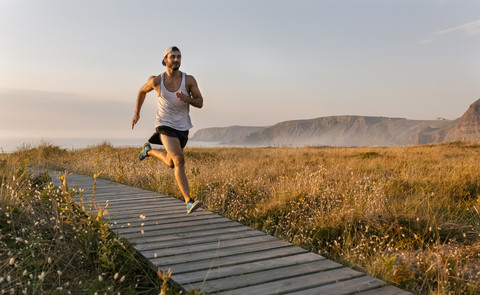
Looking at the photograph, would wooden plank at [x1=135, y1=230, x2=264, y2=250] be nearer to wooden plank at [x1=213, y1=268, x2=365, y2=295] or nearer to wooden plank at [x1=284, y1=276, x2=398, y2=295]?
wooden plank at [x1=213, y1=268, x2=365, y2=295]

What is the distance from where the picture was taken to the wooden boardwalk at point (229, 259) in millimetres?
3037

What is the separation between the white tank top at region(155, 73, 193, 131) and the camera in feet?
17.5

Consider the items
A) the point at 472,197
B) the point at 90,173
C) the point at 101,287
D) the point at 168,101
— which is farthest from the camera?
the point at 90,173

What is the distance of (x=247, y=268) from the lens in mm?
3396

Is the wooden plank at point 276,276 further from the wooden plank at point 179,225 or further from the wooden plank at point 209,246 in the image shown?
the wooden plank at point 179,225

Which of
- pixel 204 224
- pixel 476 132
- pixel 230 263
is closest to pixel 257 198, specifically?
pixel 204 224

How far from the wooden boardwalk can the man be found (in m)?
0.63

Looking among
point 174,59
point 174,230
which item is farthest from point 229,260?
point 174,59

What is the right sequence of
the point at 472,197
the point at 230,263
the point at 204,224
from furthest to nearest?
the point at 472,197
the point at 204,224
the point at 230,263

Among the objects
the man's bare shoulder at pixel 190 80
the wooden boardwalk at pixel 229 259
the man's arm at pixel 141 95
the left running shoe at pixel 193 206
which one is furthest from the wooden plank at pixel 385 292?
the man's arm at pixel 141 95

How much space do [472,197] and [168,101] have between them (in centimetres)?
663

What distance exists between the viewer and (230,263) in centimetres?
351

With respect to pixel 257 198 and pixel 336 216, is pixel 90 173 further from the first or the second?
pixel 336 216

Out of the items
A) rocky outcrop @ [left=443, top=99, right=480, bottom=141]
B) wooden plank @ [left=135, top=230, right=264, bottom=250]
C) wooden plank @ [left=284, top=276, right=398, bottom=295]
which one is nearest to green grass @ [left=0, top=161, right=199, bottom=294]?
wooden plank @ [left=135, top=230, right=264, bottom=250]
